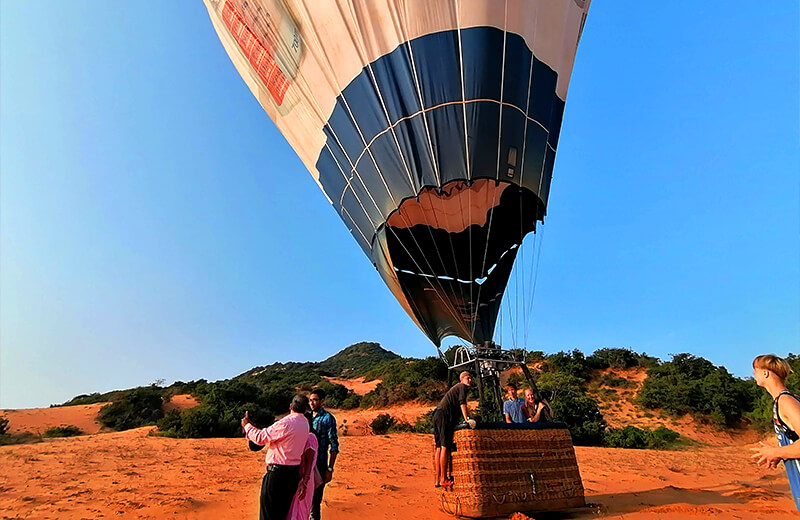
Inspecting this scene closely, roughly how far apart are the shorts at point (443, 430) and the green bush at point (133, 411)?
1541 centimetres

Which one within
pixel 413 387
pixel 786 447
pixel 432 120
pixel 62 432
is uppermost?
pixel 432 120

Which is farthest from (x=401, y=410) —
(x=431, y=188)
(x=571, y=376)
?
(x=431, y=188)

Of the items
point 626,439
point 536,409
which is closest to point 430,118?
point 536,409

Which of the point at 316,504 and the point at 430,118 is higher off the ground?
the point at 430,118

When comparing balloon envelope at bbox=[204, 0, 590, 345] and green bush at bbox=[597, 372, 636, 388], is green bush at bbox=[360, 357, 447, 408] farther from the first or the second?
balloon envelope at bbox=[204, 0, 590, 345]

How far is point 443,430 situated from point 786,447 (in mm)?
3100

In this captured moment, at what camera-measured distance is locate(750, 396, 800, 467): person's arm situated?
187 cm

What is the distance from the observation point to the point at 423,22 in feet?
19.5

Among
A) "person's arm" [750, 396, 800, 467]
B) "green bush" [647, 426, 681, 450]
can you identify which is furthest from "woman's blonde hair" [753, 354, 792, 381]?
"green bush" [647, 426, 681, 450]

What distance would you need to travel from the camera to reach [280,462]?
3.11 m

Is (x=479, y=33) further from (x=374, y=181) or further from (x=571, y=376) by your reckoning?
(x=571, y=376)

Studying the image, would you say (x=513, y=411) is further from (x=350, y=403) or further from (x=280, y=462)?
(x=350, y=403)

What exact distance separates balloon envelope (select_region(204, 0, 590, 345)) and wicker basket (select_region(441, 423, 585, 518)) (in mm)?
2478

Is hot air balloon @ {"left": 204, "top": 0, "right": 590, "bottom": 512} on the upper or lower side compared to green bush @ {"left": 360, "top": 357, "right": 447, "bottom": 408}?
upper
